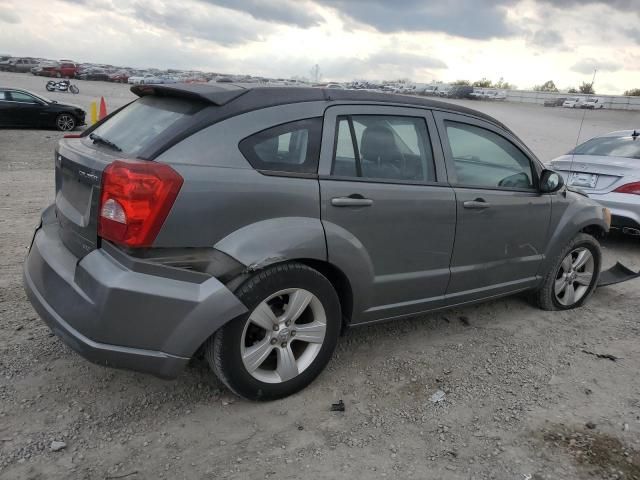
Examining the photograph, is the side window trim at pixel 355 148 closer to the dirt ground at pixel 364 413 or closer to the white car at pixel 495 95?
the dirt ground at pixel 364 413

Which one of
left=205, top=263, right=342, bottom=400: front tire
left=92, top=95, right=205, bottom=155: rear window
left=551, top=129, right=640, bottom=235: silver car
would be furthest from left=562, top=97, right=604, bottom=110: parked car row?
left=92, top=95, right=205, bottom=155: rear window

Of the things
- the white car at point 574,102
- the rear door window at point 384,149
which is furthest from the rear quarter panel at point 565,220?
the white car at point 574,102

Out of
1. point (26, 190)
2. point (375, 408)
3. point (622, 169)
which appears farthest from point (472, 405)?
point (26, 190)

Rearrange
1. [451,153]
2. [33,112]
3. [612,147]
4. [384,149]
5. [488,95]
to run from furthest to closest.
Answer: [488,95]
[33,112]
[612,147]
[451,153]
[384,149]

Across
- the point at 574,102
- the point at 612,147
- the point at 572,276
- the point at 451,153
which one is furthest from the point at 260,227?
the point at 574,102

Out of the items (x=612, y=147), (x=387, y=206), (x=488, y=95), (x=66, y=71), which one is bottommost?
(x=387, y=206)

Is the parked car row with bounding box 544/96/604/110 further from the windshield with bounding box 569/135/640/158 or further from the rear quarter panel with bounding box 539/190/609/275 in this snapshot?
the rear quarter panel with bounding box 539/190/609/275

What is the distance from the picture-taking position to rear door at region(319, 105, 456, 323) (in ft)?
10.00

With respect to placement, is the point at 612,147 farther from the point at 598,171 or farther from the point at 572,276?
the point at 572,276

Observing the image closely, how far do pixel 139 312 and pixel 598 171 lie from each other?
19.8ft

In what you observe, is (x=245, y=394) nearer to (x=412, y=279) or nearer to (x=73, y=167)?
(x=412, y=279)

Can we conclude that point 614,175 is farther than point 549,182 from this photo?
Yes

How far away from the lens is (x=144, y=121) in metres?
2.98

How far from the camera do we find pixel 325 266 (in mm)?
3084
